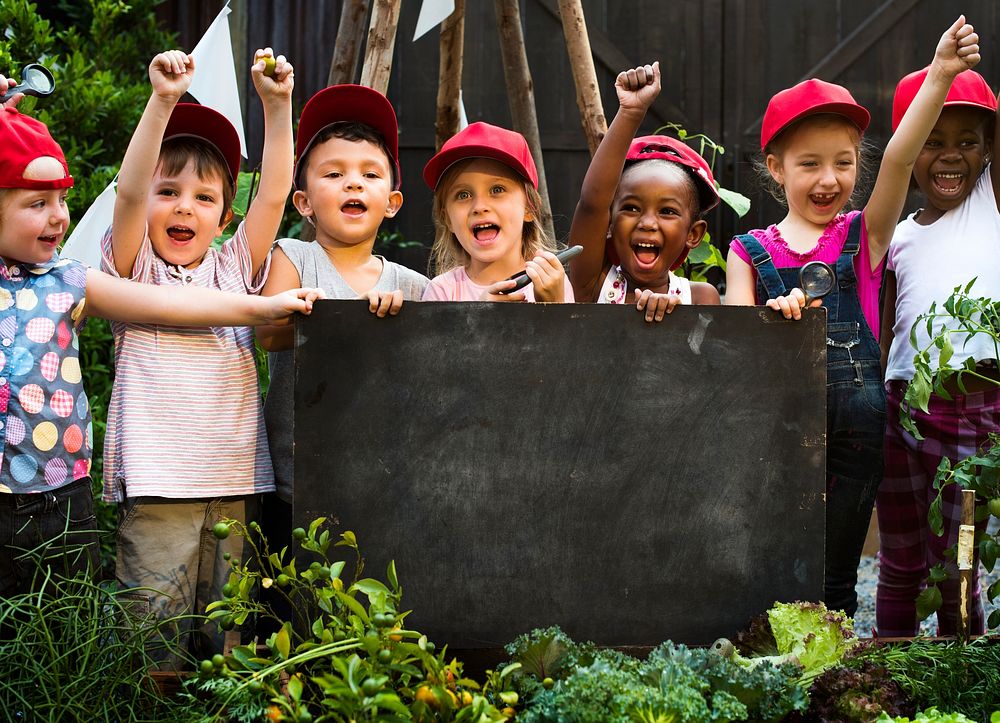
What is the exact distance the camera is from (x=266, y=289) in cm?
272

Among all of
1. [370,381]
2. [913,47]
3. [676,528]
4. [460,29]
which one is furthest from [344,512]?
[913,47]

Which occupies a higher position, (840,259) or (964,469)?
(840,259)

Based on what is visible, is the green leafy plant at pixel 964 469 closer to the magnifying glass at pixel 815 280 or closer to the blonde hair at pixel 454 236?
the magnifying glass at pixel 815 280

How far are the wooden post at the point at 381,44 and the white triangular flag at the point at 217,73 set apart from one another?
1.46ft

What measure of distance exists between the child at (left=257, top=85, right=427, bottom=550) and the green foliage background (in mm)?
1620

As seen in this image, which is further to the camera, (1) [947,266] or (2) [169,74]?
(1) [947,266]

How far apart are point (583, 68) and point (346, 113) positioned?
1314 millimetres

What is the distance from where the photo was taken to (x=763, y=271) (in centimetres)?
287

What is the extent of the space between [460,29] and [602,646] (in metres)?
2.61

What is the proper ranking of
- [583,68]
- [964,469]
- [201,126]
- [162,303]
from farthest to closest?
1. [583,68]
2. [201,126]
3. [162,303]
4. [964,469]

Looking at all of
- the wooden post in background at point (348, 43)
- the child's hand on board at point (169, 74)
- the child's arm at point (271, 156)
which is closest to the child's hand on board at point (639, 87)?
the child's arm at point (271, 156)

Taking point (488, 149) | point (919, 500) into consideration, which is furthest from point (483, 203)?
point (919, 500)

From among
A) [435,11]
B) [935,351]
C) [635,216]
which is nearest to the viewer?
[635,216]

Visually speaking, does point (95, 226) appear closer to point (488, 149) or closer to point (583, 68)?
point (488, 149)
